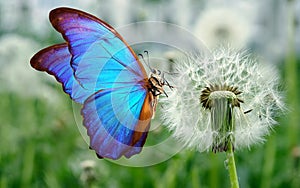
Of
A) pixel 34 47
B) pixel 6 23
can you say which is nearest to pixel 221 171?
pixel 34 47

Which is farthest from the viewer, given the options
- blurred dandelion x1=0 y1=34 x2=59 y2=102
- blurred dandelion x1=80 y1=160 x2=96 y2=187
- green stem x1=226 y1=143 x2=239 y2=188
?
blurred dandelion x1=0 y1=34 x2=59 y2=102

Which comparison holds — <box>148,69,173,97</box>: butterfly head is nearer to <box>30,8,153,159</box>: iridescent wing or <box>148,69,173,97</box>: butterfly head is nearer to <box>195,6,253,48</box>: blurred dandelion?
<box>30,8,153,159</box>: iridescent wing

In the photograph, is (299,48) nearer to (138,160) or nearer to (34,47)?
(34,47)

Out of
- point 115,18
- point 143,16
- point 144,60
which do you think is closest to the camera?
point 144,60

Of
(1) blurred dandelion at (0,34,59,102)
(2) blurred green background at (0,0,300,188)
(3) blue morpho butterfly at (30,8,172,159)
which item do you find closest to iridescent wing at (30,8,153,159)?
(3) blue morpho butterfly at (30,8,172,159)

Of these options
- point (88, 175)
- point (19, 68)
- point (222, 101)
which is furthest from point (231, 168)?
point (19, 68)

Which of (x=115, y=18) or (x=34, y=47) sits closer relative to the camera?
(x=34, y=47)

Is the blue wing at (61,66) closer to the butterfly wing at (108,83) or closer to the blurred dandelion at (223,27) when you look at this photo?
the butterfly wing at (108,83)

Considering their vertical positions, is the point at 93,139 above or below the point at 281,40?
below

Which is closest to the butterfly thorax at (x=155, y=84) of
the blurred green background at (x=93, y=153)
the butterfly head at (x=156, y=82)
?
the butterfly head at (x=156, y=82)
